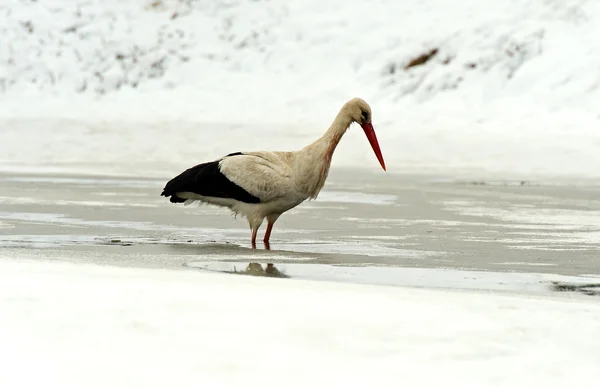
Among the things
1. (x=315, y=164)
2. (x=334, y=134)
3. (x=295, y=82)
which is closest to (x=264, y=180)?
(x=315, y=164)

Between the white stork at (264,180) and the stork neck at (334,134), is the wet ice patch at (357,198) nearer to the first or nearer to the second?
the stork neck at (334,134)

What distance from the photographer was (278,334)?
5246 mm

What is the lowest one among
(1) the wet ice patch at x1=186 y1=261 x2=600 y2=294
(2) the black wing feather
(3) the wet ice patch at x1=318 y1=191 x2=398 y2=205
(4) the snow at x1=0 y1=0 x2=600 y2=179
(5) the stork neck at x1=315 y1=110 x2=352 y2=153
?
(1) the wet ice patch at x1=186 y1=261 x2=600 y2=294

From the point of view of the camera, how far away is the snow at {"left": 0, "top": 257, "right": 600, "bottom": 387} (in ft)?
15.0

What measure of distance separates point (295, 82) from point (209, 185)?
18.1 m

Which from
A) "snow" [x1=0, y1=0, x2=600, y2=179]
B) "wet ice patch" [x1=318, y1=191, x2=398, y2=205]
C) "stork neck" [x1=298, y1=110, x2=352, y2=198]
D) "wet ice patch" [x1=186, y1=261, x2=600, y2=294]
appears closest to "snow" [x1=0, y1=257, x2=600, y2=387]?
"wet ice patch" [x1=186, y1=261, x2=600, y2=294]

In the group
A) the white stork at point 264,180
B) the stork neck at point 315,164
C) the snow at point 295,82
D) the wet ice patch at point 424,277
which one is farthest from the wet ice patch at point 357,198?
the wet ice patch at point 424,277

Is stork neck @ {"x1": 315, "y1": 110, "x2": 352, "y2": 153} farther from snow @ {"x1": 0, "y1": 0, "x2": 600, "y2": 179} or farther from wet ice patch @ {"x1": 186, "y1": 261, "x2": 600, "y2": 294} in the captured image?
snow @ {"x1": 0, "y1": 0, "x2": 600, "y2": 179}

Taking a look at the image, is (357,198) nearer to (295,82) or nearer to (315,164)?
(315,164)

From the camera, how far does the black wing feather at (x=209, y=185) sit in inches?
387

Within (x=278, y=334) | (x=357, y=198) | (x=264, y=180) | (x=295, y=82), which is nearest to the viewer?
(x=278, y=334)

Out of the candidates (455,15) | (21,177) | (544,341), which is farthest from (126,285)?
(455,15)

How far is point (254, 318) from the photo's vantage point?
5.56 meters

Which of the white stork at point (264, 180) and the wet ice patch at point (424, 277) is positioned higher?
the white stork at point (264, 180)
